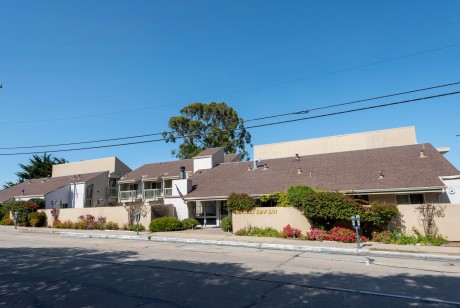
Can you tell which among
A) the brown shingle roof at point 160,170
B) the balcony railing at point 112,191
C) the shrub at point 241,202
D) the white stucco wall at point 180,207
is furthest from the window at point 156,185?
the shrub at point 241,202

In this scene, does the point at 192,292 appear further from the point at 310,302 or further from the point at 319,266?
the point at 319,266

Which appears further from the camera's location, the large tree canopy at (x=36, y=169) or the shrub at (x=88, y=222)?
the large tree canopy at (x=36, y=169)

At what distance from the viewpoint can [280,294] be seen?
684cm

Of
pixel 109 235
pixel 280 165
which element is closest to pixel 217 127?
pixel 280 165

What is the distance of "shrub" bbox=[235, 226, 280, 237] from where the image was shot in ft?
63.5

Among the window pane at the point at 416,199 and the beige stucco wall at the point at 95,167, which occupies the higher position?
the beige stucco wall at the point at 95,167

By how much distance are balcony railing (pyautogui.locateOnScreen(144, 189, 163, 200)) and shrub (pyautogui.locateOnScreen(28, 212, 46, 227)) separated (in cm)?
1096

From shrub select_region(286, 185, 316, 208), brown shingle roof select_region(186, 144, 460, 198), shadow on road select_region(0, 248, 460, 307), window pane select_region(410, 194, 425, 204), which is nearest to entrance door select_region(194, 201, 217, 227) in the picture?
brown shingle roof select_region(186, 144, 460, 198)

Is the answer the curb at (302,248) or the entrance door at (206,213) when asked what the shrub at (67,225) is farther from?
the entrance door at (206,213)

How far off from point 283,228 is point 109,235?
1158 centimetres

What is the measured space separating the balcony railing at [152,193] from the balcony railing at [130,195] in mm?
1268

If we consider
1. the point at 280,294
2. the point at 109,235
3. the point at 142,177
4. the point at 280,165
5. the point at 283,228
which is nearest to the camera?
the point at 280,294

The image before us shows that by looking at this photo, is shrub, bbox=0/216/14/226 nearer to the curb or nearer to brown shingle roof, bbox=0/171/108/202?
brown shingle roof, bbox=0/171/108/202

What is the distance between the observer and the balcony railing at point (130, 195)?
129 feet
